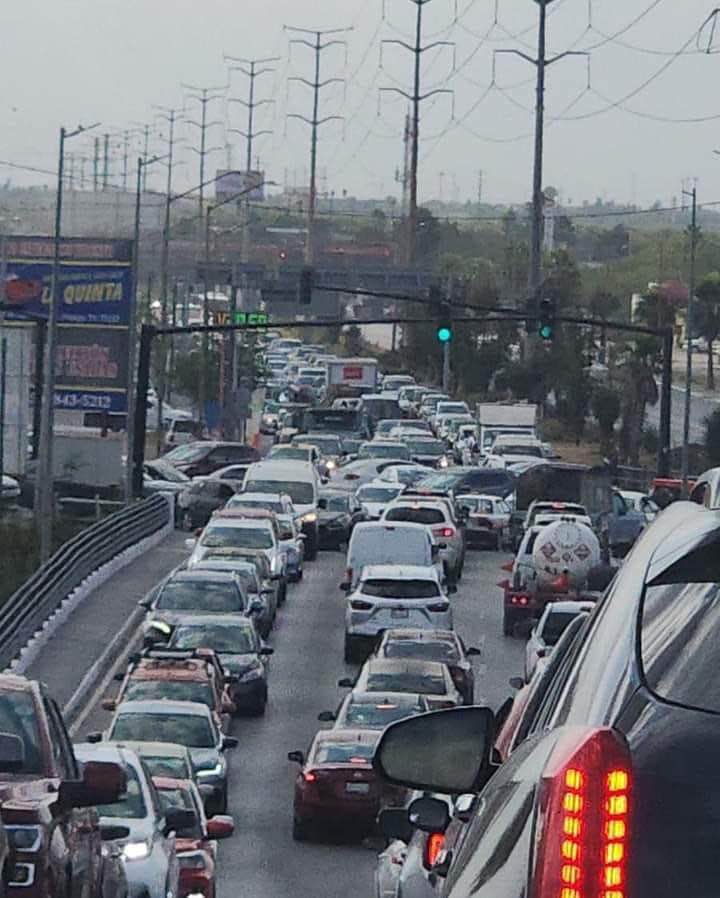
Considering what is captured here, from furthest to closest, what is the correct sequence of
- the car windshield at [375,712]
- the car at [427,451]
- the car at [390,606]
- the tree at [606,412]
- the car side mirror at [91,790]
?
the tree at [606,412], the car at [427,451], the car at [390,606], the car windshield at [375,712], the car side mirror at [91,790]

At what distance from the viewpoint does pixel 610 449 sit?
9412 centimetres

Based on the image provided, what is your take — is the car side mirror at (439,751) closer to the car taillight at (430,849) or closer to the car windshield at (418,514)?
the car taillight at (430,849)

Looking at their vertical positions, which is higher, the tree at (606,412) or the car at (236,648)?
the tree at (606,412)

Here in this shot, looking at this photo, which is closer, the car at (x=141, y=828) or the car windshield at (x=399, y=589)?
the car at (x=141, y=828)

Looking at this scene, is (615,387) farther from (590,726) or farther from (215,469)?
(590,726)

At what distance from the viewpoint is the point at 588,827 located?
2.88 meters

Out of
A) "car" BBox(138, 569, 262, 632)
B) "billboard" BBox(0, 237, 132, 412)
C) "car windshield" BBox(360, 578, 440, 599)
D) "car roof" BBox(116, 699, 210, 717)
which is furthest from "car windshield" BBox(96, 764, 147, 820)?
"billboard" BBox(0, 237, 132, 412)

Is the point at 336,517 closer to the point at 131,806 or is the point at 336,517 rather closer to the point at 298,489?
the point at 298,489

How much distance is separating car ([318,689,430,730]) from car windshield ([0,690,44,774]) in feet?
51.4

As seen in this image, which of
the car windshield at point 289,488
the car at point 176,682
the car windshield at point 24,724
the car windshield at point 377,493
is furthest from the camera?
the car windshield at point 377,493

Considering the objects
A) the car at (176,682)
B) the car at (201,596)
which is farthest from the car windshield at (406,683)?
the car at (201,596)

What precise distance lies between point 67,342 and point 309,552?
18666mm

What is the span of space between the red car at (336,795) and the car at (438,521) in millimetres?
24083

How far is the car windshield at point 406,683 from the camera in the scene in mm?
30750
